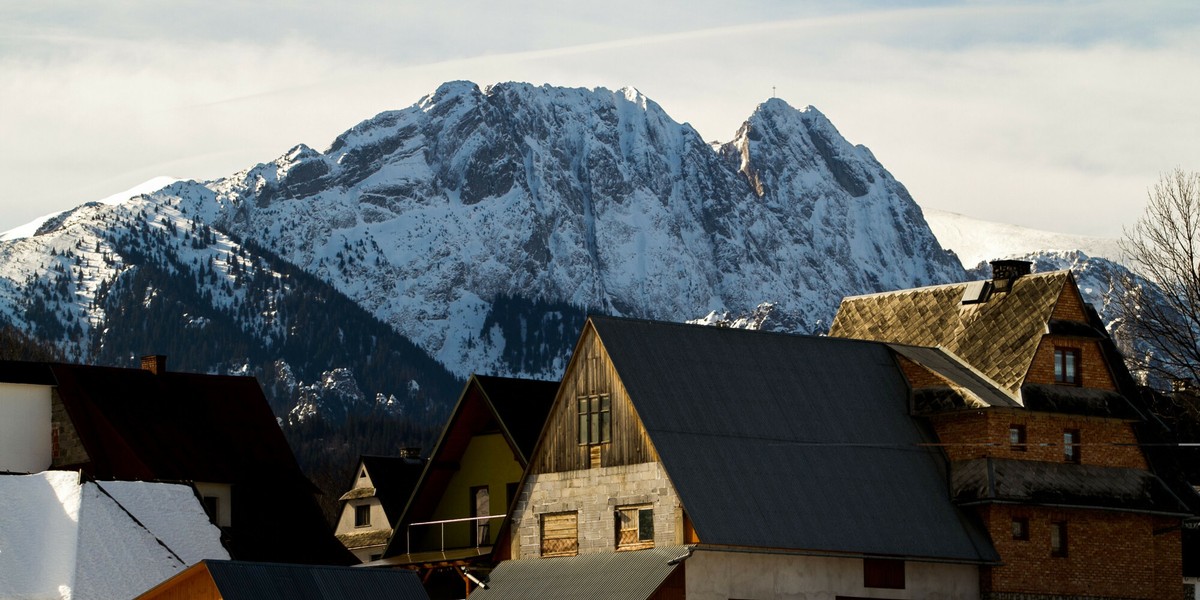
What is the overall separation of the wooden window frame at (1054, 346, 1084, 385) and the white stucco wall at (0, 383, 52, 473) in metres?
37.9

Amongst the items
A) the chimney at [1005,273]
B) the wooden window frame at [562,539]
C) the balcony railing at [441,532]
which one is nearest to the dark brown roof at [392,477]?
the balcony railing at [441,532]

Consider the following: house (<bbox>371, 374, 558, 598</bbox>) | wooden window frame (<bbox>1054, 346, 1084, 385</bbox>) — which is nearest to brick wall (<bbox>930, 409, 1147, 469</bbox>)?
wooden window frame (<bbox>1054, 346, 1084, 385</bbox>)

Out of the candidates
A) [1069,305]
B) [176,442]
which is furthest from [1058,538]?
[176,442]

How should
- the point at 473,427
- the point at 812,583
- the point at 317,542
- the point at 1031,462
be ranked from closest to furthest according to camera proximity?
the point at 812,583
the point at 1031,462
the point at 473,427
the point at 317,542

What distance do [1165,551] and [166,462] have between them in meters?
37.5

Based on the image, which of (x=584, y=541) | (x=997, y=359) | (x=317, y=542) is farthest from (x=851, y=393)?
(x=317, y=542)

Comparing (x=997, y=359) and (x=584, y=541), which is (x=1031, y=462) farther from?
(x=584, y=541)

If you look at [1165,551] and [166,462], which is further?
[166,462]

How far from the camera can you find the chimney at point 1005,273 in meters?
74.8

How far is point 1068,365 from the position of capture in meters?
72.1

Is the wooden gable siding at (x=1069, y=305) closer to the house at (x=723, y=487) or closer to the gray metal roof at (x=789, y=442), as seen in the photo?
the gray metal roof at (x=789, y=442)

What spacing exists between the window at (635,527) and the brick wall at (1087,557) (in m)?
12.3

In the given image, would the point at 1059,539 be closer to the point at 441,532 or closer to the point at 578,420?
the point at 578,420

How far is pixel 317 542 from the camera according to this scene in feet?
272
